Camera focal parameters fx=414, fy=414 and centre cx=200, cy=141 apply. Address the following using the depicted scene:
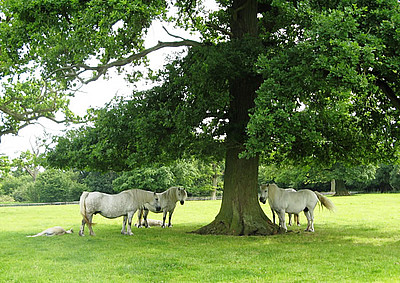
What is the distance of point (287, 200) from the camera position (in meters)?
17.0

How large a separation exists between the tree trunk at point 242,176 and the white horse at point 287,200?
0.45 m

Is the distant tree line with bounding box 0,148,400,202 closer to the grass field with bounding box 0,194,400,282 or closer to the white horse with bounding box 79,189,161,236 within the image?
the white horse with bounding box 79,189,161,236

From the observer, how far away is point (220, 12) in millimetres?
18312

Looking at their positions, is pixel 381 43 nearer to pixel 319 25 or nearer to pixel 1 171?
pixel 319 25

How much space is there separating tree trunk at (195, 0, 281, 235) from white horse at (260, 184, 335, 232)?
1.47 feet

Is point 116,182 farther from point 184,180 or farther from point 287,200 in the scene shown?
point 287,200

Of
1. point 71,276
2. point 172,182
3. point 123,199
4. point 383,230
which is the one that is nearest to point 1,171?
point 123,199

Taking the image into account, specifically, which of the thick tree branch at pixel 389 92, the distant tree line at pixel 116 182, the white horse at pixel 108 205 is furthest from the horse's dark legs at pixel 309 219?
the distant tree line at pixel 116 182

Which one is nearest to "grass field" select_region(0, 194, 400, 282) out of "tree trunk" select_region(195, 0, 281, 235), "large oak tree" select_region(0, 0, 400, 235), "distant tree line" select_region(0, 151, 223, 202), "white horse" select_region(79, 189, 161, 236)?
"white horse" select_region(79, 189, 161, 236)

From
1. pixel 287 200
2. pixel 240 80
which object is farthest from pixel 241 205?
pixel 240 80

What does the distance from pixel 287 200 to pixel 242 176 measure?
89.2 inches

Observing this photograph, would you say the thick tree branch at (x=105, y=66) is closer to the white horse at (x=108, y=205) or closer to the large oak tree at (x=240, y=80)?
the large oak tree at (x=240, y=80)

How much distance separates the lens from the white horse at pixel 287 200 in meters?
16.7

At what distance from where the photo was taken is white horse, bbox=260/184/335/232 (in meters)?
16.7
